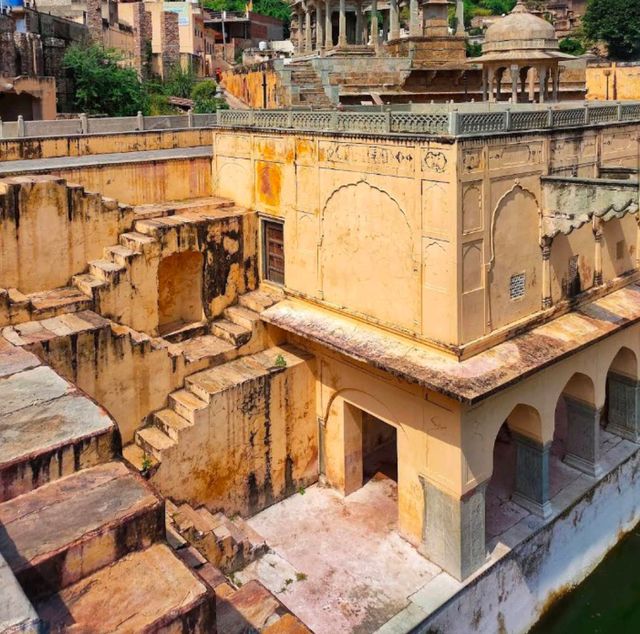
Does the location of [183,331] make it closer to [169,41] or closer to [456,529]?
[456,529]

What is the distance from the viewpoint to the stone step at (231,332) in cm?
1389

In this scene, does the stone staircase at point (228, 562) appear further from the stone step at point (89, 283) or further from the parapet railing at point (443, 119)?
the parapet railing at point (443, 119)

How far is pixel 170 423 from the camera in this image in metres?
12.4

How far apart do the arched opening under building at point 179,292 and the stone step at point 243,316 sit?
59 centimetres

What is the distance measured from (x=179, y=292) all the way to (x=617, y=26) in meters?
44.9

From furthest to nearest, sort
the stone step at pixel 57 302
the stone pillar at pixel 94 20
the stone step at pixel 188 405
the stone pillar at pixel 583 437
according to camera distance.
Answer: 1. the stone pillar at pixel 94 20
2. the stone pillar at pixel 583 437
3. the stone step at pixel 188 405
4. the stone step at pixel 57 302

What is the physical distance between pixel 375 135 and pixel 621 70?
2568 centimetres

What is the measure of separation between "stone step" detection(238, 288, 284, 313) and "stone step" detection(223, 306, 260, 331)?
107 mm

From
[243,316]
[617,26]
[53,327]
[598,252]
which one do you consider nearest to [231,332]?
[243,316]

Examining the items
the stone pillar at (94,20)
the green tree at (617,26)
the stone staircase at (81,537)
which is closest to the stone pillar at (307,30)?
the stone pillar at (94,20)

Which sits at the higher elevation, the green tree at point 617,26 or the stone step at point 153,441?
the green tree at point 617,26

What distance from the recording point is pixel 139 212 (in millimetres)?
14078

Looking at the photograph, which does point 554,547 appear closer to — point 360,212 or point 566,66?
point 360,212

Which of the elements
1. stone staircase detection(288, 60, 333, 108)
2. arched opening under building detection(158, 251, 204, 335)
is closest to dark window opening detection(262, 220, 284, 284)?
arched opening under building detection(158, 251, 204, 335)
